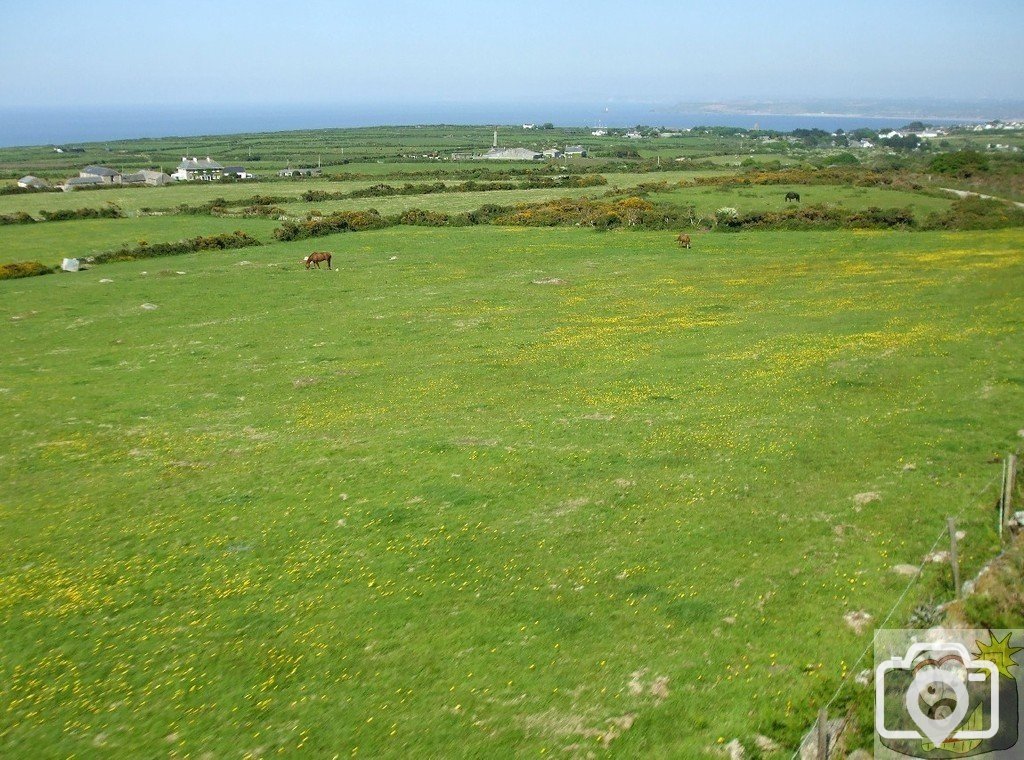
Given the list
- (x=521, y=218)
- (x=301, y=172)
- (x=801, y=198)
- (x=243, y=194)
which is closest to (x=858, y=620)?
(x=521, y=218)

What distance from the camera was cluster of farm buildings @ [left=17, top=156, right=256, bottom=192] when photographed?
12290 centimetres

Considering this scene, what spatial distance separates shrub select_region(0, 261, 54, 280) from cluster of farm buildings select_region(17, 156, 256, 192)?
230ft

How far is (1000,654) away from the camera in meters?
12.0

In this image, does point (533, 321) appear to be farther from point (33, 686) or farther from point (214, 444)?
point (33, 686)

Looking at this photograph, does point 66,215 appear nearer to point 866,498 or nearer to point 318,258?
point 318,258

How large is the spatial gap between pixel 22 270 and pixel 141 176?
282 ft

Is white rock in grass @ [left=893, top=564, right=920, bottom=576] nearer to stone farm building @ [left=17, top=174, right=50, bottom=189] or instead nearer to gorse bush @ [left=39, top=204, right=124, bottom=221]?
gorse bush @ [left=39, top=204, right=124, bottom=221]

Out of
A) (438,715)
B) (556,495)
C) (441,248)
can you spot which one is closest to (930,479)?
(556,495)

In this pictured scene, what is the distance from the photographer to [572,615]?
15.5 meters

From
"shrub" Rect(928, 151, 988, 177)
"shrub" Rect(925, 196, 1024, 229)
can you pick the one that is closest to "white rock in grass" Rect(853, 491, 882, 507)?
"shrub" Rect(925, 196, 1024, 229)

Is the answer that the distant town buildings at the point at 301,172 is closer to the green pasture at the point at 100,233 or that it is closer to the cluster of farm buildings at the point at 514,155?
the cluster of farm buildings at the point at 514,155

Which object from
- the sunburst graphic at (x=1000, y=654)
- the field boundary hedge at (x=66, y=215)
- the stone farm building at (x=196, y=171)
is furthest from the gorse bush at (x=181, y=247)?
the stone farm building at (x=196, y=171)

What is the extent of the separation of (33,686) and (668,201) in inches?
3384

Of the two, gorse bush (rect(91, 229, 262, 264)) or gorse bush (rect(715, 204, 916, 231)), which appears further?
gorse bush (rect(715, 204, 916, 231))
